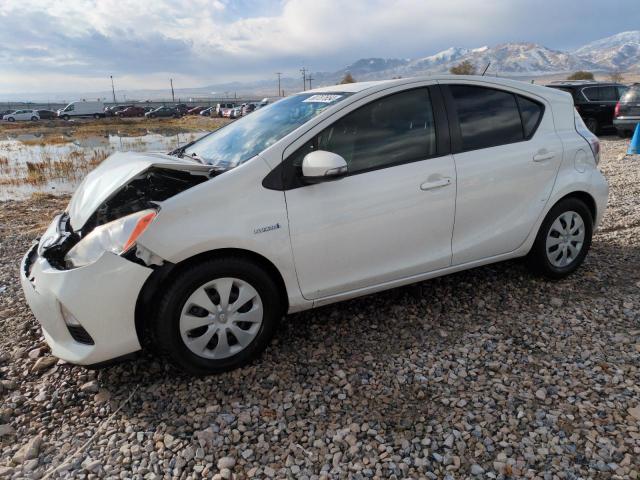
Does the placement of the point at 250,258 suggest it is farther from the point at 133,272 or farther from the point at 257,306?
the point at 133,272

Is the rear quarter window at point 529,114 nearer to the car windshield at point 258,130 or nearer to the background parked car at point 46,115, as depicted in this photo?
the car windshield at point 258,130

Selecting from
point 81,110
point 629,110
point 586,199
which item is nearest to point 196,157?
point 586,199

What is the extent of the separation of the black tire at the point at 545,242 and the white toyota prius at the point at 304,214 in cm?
1

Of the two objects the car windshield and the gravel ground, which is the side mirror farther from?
the gravel ground

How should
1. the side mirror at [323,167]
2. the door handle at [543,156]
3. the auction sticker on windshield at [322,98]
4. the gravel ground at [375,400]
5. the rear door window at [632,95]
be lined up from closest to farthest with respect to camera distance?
the gravel ground at [375,400], the side mirror at [323,167], the auction sticker on windshield at [322,98], the door handle at [543,156], the rear door window at [632,95]

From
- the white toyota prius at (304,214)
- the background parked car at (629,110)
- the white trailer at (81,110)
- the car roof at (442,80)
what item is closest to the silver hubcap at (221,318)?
the white toyota prius at (304,214)

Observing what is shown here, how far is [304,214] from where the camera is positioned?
2.89 meters

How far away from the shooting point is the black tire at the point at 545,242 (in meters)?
3.88

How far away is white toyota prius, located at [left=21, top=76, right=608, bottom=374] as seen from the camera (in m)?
2.65

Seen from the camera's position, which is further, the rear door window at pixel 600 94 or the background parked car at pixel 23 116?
the background parked car at pixel 23 116

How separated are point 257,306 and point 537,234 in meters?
2.40

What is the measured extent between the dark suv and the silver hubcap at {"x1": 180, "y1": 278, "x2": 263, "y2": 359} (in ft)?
50.1

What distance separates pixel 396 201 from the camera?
3135 millimetres

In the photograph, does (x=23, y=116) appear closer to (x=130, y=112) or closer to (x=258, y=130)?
(x=130, y=112)
